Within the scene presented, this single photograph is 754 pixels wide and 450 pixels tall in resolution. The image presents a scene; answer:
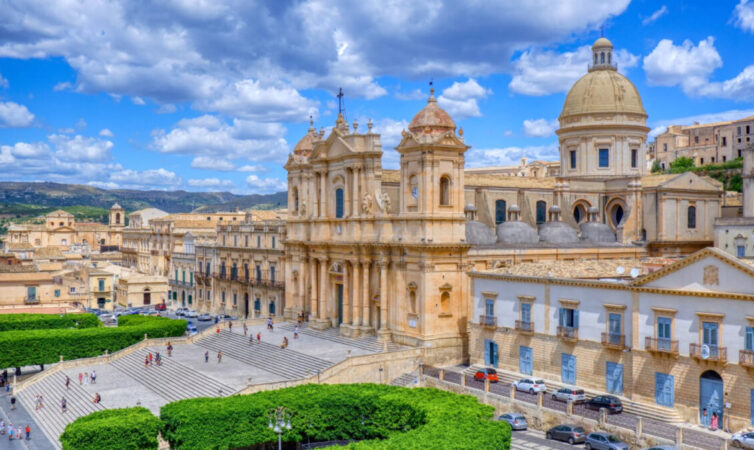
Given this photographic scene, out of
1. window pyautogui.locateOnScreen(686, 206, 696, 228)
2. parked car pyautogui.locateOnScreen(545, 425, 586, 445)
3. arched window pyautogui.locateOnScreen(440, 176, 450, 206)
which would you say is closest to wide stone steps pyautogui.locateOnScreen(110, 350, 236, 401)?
parked car pyautogui.locateOnScreen(545, 425, 586, 445)

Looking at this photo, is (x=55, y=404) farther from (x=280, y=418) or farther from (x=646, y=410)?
(x=646, y=410)

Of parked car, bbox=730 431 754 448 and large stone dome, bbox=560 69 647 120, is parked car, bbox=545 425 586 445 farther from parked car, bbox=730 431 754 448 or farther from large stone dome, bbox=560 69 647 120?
large stone dome, bbox=560 69 647 120

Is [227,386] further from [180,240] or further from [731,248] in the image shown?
[180,240]

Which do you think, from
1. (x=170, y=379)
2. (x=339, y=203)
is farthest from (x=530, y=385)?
(x=170, y=379)

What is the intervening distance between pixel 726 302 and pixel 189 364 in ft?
102

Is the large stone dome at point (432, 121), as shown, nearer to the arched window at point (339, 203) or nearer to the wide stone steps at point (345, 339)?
the arched window at point (339, 203)

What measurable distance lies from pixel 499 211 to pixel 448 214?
1340cm

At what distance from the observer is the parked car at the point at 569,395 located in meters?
36.5

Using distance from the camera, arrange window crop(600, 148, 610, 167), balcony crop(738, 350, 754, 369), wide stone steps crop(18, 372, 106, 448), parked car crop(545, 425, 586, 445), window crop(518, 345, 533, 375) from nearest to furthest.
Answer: balcony crop(738, 350, 754, 369), parked car crop(545, 425, 586, 445), wide stone steps crop(18, 372, 106, 448), window crop(518, 345, 533, 375), window crop(600, 148, 610, 167)

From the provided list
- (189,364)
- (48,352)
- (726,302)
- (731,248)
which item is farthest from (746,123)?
(48,352)

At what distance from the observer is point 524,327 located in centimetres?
4141

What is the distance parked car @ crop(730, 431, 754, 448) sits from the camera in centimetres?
2888

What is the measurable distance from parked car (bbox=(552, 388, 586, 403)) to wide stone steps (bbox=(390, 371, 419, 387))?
29.1 ft

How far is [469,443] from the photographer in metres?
26.3
